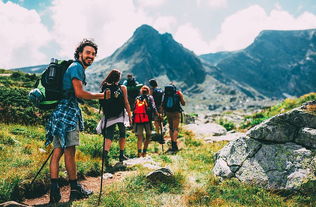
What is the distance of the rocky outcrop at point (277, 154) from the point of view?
5.60 metres

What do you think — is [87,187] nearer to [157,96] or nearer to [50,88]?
[50,88]

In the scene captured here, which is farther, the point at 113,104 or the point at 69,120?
the point at 113,104

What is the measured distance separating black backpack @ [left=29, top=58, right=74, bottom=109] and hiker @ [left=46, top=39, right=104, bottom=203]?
9 cm

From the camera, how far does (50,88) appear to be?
4668 mm

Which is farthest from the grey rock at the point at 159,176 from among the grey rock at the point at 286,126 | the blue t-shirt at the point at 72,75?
the blue t-shirt at the point at 72,75

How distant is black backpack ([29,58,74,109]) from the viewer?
15.1 feet

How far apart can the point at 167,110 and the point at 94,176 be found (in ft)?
16.8

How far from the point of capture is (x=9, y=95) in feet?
42.4

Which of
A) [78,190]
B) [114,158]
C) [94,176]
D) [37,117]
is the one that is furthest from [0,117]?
A: [78,190]

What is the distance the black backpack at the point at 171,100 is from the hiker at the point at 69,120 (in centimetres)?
628

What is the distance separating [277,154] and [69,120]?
4.68 metres

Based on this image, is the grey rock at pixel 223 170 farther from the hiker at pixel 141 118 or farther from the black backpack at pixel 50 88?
the black backpack at pixel 50 88

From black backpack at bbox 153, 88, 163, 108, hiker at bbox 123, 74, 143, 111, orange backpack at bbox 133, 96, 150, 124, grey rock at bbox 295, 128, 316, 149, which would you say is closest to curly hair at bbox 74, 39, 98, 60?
orange backpack at bbox 133, 96, 150, 124

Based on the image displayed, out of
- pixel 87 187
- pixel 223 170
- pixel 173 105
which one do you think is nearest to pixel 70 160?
pixel 87 187
